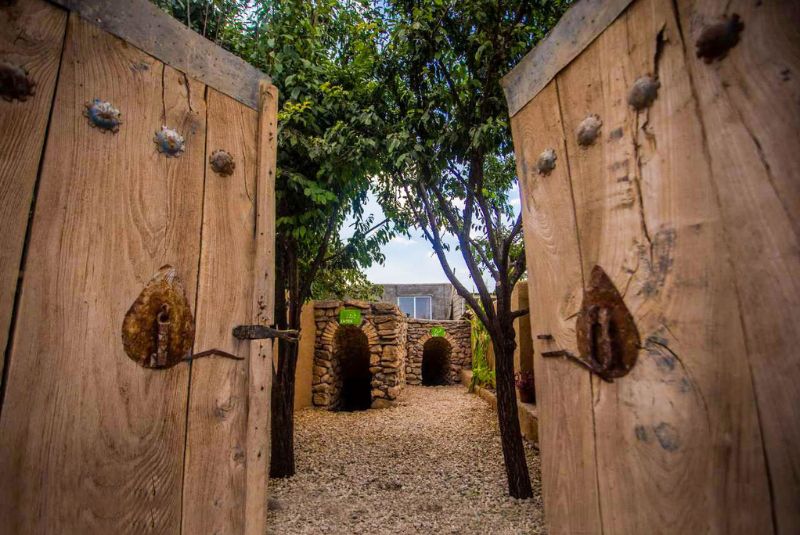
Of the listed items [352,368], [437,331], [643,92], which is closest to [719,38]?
[643,92]

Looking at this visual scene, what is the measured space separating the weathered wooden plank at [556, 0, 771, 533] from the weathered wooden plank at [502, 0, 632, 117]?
5 cm

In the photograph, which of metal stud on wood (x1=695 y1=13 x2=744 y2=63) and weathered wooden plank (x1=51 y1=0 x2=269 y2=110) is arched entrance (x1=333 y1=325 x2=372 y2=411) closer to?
weathered wooden plank (x1=51 y1=0 x2=269 y2=110)

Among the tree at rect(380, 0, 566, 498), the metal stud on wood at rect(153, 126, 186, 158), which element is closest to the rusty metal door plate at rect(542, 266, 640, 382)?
the metal stud on wood at rect(153, 126, 186, 158)

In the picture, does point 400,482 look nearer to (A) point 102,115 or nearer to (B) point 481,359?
(A) point 102,115

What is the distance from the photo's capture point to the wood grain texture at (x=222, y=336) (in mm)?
998

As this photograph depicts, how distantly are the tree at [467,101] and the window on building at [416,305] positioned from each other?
14.1m

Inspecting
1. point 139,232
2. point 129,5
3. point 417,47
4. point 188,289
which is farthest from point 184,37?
point 417,47

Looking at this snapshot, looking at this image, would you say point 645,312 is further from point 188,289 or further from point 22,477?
point 22,477

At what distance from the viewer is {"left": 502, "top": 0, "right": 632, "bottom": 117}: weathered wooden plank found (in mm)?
917

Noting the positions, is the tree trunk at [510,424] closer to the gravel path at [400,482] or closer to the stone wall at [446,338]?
the gravel path at [400,482]

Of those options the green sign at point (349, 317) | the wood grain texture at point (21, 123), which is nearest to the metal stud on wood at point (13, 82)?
the wood grain texture at point (21, 123)

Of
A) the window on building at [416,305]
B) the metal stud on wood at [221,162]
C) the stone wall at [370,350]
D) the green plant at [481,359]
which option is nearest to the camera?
the metal stud on wood at [221,162]

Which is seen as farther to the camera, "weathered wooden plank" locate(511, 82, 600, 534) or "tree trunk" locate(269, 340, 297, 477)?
"tree trunk" locate(269, 340, 297, 477)

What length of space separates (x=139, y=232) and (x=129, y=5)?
2.03ft
